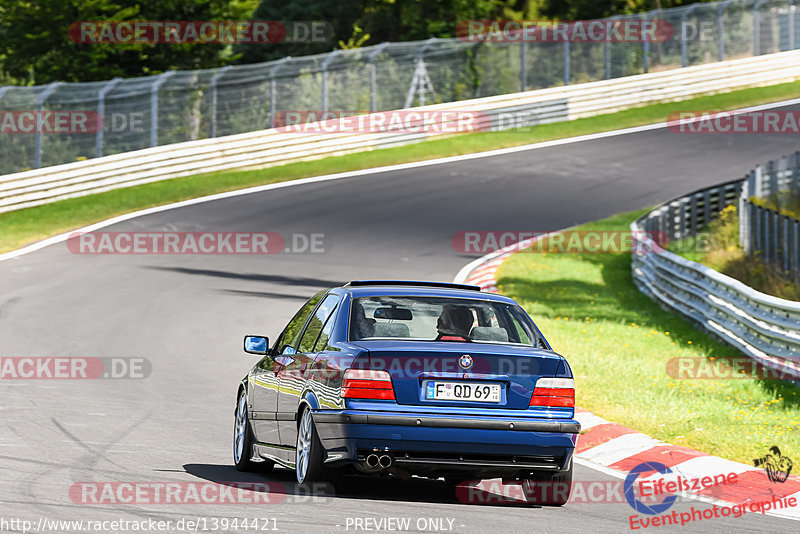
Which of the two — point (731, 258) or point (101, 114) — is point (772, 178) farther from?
point (101, 114)

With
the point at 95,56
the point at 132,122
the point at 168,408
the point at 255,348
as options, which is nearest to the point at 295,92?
the point at 132,122

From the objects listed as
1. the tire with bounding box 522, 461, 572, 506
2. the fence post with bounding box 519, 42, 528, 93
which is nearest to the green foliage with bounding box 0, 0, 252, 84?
the fence post with bounding box 519, 42, 528, 93

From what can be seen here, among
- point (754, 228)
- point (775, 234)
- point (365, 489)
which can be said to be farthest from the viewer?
point (754, 228)

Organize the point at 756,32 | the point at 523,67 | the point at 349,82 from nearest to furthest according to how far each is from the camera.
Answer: the point at 349,82, the point at 523,67, the point at 756,32

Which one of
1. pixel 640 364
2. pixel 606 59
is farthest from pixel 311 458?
pixel 606 59

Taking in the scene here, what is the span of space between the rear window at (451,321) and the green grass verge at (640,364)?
8.10ft

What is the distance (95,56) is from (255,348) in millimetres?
32644

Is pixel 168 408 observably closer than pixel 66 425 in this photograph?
No

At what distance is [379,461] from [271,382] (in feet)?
5.20

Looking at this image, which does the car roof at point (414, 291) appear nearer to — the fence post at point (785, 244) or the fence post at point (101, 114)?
the fence post at point (785, 244)

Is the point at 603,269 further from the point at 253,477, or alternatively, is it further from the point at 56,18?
the point at 56,18

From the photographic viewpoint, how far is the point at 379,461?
7543 millimetres

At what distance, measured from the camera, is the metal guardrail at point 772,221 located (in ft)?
58.1

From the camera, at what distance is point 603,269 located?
78.2 feet
